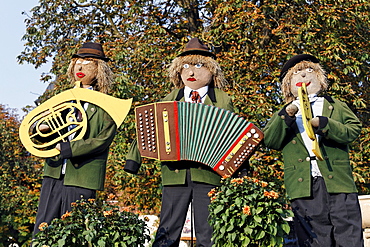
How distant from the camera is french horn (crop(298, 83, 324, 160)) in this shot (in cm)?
407

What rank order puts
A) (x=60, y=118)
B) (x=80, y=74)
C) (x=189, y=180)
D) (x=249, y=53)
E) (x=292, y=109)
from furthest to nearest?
(x=249, y=53) → (x=80, y=74) → (x=60, y=118) → (x=189, y=180) → (x=292, y=109)

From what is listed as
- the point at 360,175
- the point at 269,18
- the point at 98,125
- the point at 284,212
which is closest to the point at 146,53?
the point at 269,18

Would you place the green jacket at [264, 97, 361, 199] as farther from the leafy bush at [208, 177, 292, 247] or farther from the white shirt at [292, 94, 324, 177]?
the leafy bush at [208, 177, 292, 247]

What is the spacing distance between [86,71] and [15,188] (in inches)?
355

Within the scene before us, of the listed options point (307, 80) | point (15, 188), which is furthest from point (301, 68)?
point (15, 188)

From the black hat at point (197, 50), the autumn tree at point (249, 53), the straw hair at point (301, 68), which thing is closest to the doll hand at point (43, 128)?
the black hat at point (197, 50)

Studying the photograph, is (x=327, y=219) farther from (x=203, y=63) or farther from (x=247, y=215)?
(x=203, y=63)

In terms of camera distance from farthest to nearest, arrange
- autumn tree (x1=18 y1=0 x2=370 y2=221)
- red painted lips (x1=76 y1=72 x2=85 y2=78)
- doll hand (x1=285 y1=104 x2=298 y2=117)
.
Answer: autumn tree (x1=18 y1=0 x2=370 y2=221) < red painted lips (x1=76 y1=72 x2=85 y2=78) < doll hand (x1=285 y1=104 x2=298 y2=117)

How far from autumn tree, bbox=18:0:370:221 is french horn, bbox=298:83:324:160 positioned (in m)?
4.04

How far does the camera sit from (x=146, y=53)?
9633 mm

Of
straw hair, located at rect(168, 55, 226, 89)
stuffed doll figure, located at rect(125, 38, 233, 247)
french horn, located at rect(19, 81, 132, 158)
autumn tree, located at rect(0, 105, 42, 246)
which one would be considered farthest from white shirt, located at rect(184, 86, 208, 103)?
autumn tree, located at rect(0, 105, 42, 246)

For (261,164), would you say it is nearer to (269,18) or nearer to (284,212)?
(269,18)

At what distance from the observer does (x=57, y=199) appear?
453 cm

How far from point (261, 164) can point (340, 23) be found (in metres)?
2.96
